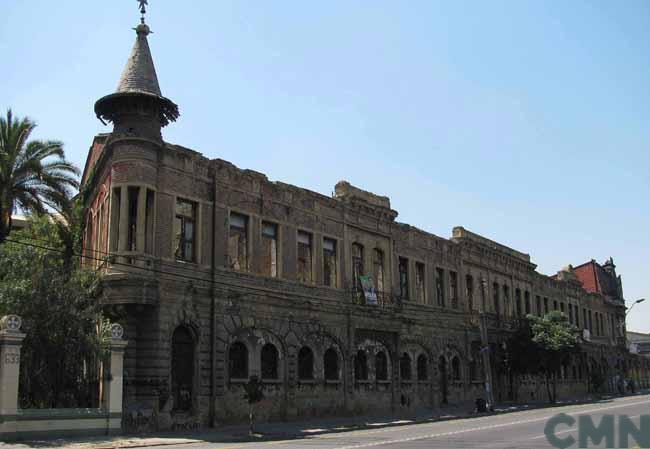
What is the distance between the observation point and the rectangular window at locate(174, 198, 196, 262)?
26.3 m

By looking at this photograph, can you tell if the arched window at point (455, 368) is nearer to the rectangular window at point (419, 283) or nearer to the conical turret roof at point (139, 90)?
the rectangular window at point (419, 283)

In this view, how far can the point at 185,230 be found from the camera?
26.6 meters

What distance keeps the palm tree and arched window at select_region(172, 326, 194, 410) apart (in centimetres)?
709

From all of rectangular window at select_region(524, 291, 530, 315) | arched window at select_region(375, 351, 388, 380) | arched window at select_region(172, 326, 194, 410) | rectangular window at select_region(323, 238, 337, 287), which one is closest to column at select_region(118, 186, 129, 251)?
arched window at select_region(172, 326, 194, 410)

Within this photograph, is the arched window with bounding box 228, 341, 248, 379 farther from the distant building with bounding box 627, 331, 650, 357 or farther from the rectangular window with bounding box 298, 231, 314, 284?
the distant building with bounding box 627, 331, 650, 357

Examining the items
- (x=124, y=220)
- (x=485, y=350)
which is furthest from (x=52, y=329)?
(x=485, y=350)

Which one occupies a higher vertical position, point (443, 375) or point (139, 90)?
point (139, 90)

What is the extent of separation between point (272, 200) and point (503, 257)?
81.4 ft

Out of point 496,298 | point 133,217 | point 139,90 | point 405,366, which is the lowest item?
point 405,366

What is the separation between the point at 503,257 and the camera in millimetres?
49812

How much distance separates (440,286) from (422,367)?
5475mm

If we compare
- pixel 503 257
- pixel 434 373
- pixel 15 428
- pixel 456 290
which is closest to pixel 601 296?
pixel 503 257

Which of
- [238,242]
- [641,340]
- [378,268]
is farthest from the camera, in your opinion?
[641,340]

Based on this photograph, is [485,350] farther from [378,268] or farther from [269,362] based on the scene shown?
[269,362]
